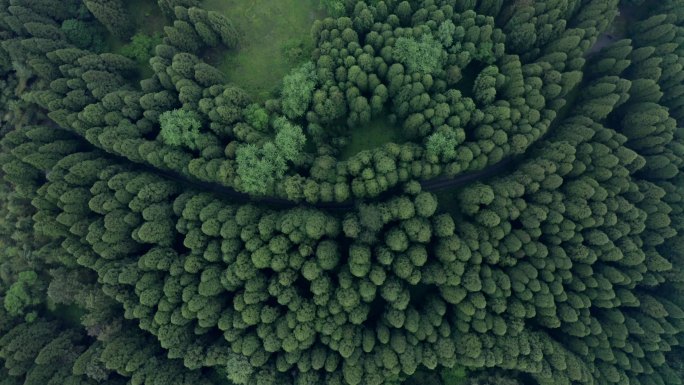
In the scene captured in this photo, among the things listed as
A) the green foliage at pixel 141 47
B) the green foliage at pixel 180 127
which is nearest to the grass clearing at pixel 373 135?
the green foliage at pixel 180 127

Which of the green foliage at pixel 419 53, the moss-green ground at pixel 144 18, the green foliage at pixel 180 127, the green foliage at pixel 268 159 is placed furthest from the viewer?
the moss-green ground at pixel 144 18

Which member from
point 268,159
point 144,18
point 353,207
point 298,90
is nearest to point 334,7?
point 298,90

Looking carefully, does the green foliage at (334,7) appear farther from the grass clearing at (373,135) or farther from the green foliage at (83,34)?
the green foliage at (83,34)

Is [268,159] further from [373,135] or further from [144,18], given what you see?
[144,18]

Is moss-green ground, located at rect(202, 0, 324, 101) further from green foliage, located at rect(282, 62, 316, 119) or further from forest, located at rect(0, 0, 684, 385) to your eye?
green foliage, located at rect(282, 62, 316, 119)

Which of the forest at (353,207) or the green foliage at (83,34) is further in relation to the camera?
the green foliage at (83,34)

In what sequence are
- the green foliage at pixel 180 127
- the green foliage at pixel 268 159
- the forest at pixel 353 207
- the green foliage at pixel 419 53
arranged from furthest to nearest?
the green foliage at pixel 419 53 < the green foliage at pixel 180 127 < the green foliage at pixel 268 159 < the forest at pixel 353 207

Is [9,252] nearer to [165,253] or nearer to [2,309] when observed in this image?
[2,309]
